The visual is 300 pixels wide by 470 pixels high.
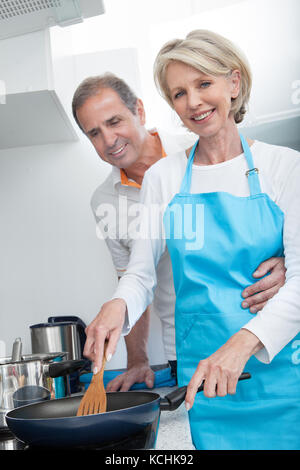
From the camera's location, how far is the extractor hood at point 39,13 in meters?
1.32

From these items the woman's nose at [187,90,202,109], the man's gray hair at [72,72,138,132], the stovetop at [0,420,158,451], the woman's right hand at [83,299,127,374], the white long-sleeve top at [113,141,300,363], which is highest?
the man's gray hair at [72,72,138,132]

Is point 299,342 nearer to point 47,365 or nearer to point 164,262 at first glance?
point 47,365

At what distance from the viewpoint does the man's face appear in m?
1.47

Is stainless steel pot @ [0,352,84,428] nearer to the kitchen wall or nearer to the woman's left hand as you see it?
the woman's left hand

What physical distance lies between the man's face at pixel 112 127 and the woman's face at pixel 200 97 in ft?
1.70

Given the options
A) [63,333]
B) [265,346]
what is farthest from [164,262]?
[265,346]

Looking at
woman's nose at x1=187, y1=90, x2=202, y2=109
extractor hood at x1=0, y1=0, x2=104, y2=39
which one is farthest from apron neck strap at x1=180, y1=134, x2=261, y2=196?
extractor hood at x1=0, y1=0, x2=104, y2=39

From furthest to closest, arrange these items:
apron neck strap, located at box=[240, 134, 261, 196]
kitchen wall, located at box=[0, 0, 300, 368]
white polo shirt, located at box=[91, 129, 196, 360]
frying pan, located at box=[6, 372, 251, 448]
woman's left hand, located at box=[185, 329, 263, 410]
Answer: kitchen wall, located at box=[0, 0, 300, 368] < white polo shirt, located at box=[91, 129, 196, 360] < apron neck strap, located at box=[240, 134, 261, 196] < woman's left hand, located at box=[185, 329, 263, 410] < frying pan, located at box=[6, 372, 251, 448]

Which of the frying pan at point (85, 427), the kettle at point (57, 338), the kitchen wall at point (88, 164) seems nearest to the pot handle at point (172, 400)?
the frying pan at point (85, 427)

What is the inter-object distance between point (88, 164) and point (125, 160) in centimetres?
35

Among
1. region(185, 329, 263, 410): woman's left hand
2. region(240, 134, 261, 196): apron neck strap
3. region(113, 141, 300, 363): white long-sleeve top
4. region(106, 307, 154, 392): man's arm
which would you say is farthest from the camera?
region(106, 307, 154, 392): man's arm

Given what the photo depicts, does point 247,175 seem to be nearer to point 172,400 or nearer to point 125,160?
point 172,400

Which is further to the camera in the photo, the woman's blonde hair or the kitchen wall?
the kitchen wall

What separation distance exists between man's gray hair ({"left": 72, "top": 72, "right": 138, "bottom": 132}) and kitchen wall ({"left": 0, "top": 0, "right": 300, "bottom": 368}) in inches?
9.7
